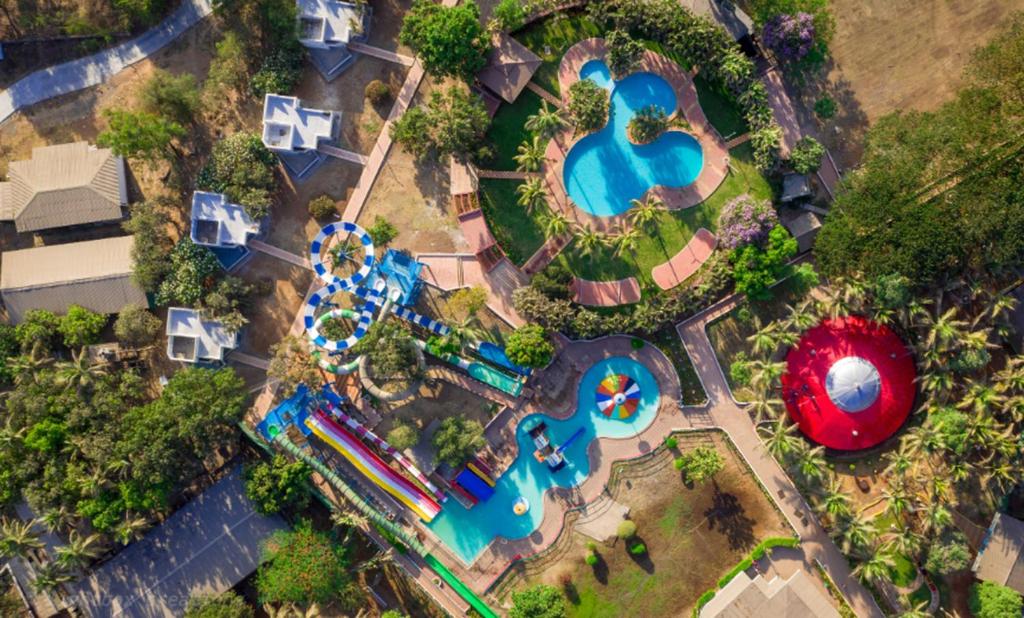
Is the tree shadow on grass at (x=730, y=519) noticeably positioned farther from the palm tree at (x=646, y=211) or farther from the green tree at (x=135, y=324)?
the green tree at (x=135, y=324)

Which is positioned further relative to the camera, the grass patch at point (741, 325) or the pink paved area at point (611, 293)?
the pink paved area at point (611, 293)

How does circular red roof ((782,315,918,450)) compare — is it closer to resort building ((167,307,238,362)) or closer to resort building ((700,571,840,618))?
resort building ((700,571,840,618))

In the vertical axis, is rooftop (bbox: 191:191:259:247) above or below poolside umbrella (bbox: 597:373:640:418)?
above

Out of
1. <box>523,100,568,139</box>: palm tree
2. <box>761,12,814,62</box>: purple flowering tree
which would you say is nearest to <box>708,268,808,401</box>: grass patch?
<box>761,12,814,62</box>: purple flowering tree

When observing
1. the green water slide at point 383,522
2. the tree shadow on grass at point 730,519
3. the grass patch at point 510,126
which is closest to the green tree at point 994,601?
the tree shadow on grass at point 730,519

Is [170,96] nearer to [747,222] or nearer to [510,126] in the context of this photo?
[510,126]

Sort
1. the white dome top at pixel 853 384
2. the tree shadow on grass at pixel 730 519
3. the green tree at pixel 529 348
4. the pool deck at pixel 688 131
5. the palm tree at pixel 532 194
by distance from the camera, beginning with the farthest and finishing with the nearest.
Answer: the pool deck at pixel 688 131 < the tree shadow on grass at pixel 730 519 < the palm tree at pixel 532 194 < the green tree at pixel 529 348 < the white dome top at pixel 853 384
